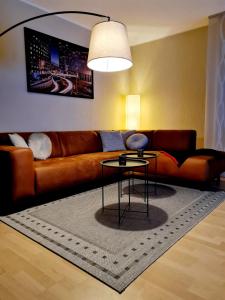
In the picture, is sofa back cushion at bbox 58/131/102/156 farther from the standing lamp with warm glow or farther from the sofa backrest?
the standing lamp with warm glow

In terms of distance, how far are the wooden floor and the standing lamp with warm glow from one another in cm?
307

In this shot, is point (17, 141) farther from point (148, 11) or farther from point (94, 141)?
point (148, 11)

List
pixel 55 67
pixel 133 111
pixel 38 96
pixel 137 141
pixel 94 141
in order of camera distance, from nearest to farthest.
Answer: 1. pixel 38 96
2. pixel 55 67
3. pixel 94 141
4. pixel 137 141
5. pixel 133 111

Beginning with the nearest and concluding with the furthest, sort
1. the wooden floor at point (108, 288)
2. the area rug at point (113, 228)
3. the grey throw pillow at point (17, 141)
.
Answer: the wooden floor at point (108, 288) < the area rug at point (113, 228) < the grey throw pillow at point (17, 141)

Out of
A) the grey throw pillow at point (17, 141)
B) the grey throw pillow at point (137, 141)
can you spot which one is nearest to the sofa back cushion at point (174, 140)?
the grey throw pillow at point (137, 141)

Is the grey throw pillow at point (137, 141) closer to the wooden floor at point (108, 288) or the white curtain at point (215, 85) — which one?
the white curtain at point (215, 85)

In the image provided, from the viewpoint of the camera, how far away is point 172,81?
13.9ft

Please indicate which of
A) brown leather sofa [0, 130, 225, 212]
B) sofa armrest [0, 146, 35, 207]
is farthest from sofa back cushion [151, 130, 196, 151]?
sofa armrest [0, 146, 35, 207]

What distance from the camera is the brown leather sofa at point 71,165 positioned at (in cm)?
218

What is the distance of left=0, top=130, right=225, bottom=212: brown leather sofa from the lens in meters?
2.18

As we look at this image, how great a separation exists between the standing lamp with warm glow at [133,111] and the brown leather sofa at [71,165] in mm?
581

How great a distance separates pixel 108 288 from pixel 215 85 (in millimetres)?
3261

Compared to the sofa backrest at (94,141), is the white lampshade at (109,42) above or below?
above

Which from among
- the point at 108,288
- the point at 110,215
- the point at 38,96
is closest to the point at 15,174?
the point at 110,215
